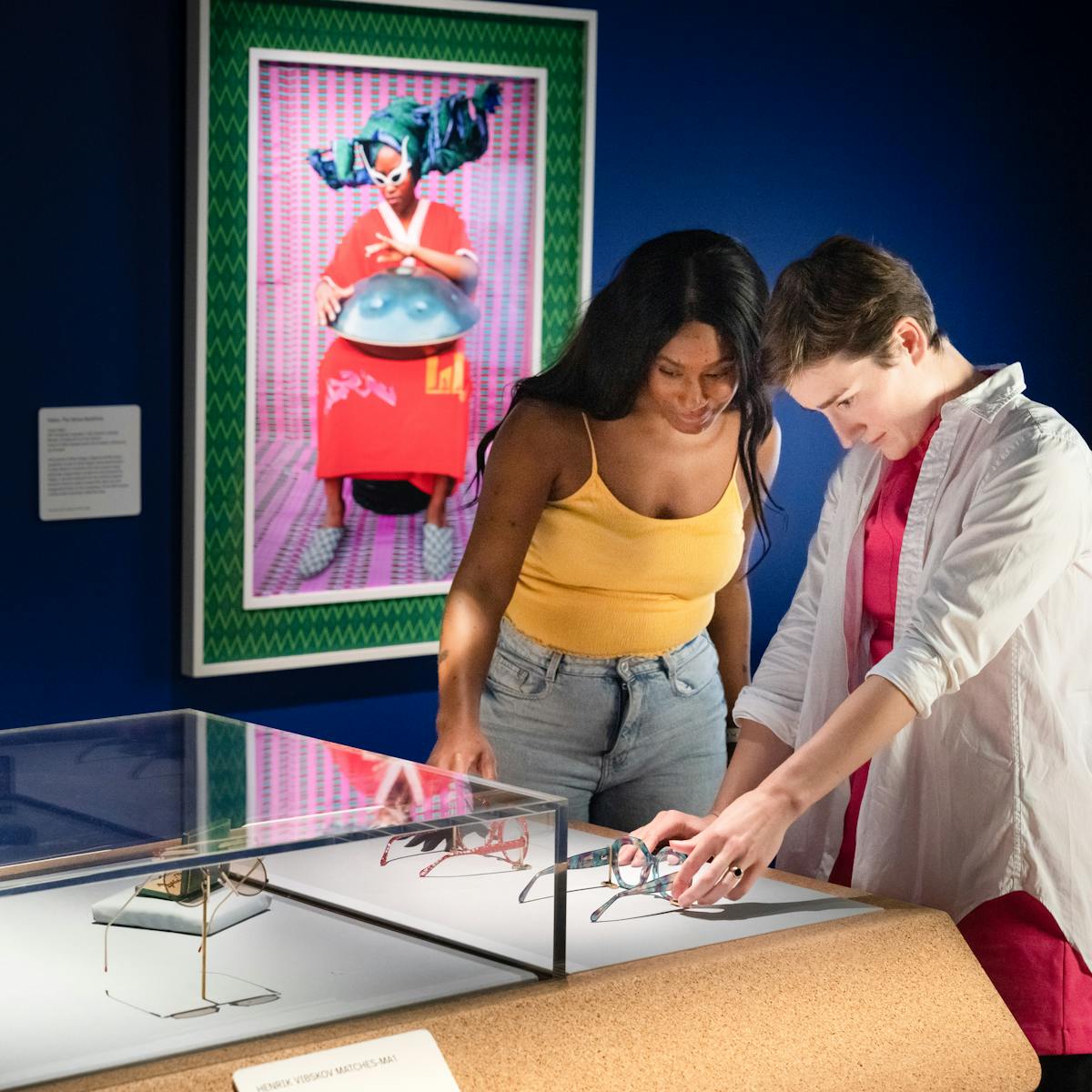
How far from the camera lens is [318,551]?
2.95 metres

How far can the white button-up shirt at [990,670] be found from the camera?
163cm

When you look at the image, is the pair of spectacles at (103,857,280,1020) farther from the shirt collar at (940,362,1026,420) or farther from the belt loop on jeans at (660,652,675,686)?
the belt loop on jeans at (660,652,675,686)

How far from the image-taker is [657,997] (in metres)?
1.41

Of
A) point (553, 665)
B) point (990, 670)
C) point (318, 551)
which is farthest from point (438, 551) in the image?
point (990, 670)

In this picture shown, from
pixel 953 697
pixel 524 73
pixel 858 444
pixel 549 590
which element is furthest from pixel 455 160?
pixel 953 697

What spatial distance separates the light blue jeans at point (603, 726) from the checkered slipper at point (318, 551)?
2.06 ft

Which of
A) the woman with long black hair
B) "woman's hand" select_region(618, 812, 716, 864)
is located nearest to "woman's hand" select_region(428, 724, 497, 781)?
the woman with long black hair

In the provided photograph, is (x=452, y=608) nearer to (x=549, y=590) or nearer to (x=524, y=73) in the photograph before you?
(x=549, y=590)

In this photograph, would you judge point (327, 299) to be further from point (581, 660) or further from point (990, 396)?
point (990, 396)

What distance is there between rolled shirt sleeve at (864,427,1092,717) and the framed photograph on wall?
57.7 inches

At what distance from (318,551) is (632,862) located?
4.58 feet

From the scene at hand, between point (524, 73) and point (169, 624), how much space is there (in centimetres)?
118

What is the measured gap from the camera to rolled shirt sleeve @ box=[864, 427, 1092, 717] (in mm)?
1626

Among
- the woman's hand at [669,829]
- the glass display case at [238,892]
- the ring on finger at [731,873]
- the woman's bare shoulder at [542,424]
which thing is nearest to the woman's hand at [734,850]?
the ring on finger at [731,873]
